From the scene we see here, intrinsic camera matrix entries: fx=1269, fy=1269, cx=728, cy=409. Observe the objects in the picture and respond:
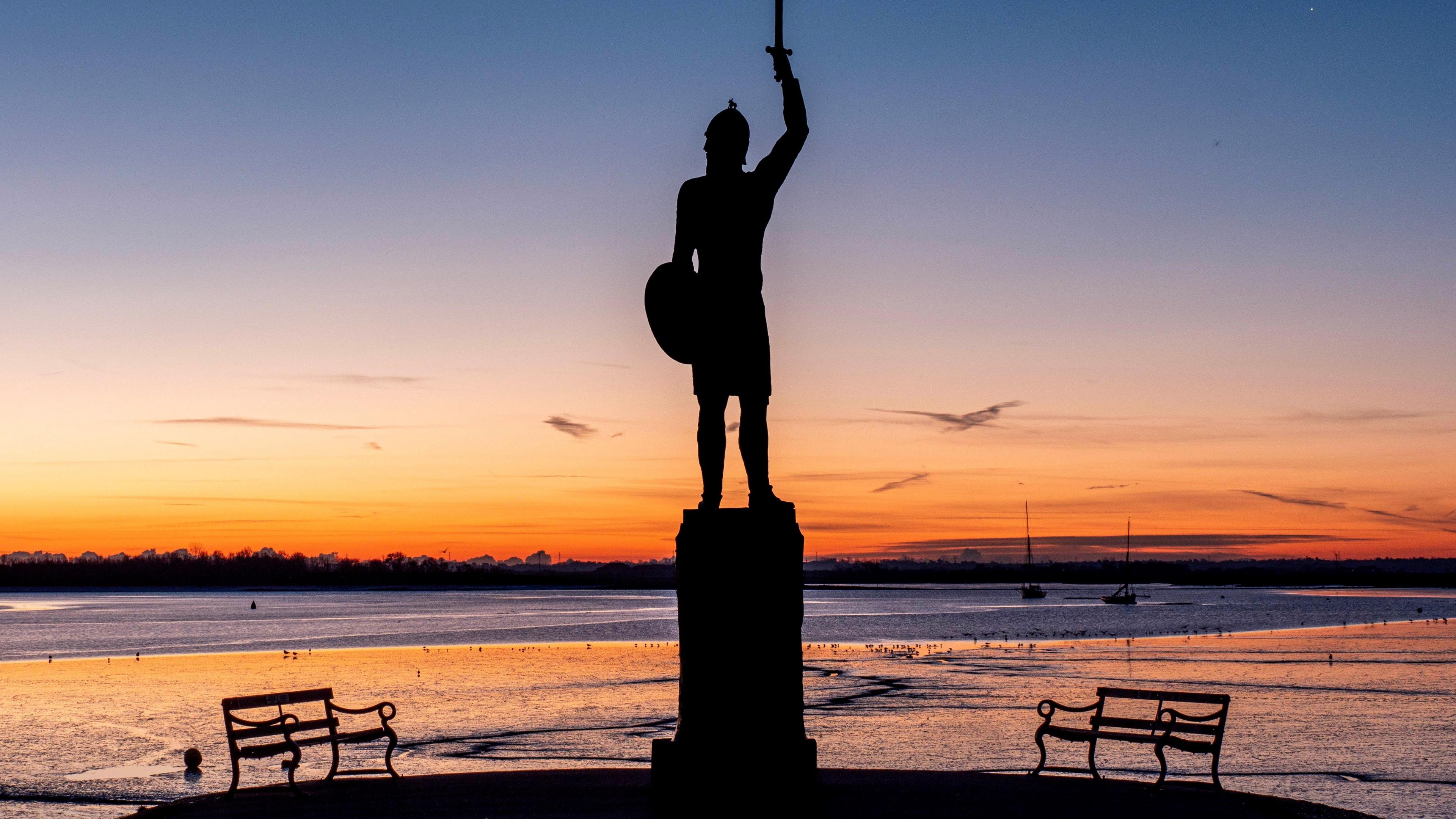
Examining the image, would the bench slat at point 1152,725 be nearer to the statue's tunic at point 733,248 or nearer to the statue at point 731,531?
the statue at point 731,531

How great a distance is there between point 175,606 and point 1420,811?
424 ft

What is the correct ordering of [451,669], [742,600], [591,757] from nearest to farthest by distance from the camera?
[742,600]
[591,757]
[451,669]

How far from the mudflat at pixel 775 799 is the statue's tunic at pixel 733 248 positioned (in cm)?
293

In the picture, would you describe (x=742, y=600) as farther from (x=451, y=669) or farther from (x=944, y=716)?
(x=451, y=669)

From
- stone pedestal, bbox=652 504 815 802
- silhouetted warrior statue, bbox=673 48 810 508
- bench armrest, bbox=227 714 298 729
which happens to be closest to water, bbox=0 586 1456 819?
stone pedestal, bbox=652 504 815 802

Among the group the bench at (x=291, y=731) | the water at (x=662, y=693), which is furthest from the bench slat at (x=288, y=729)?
the water at (x=662, y=693)

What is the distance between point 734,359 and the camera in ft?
29.7

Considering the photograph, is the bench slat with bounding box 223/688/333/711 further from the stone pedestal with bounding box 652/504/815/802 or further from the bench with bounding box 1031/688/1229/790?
the bench with bounding box 1031/688/1229/790

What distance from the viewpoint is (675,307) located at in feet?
29.5

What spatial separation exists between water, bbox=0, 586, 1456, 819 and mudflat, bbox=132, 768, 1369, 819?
4.97 feet

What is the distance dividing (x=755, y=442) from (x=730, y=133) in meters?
2.22

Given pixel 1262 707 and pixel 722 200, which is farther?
pixel 1262 707

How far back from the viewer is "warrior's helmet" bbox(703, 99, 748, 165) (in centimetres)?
906

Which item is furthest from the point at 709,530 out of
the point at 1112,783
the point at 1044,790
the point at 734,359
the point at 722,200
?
the point at 1112,783
